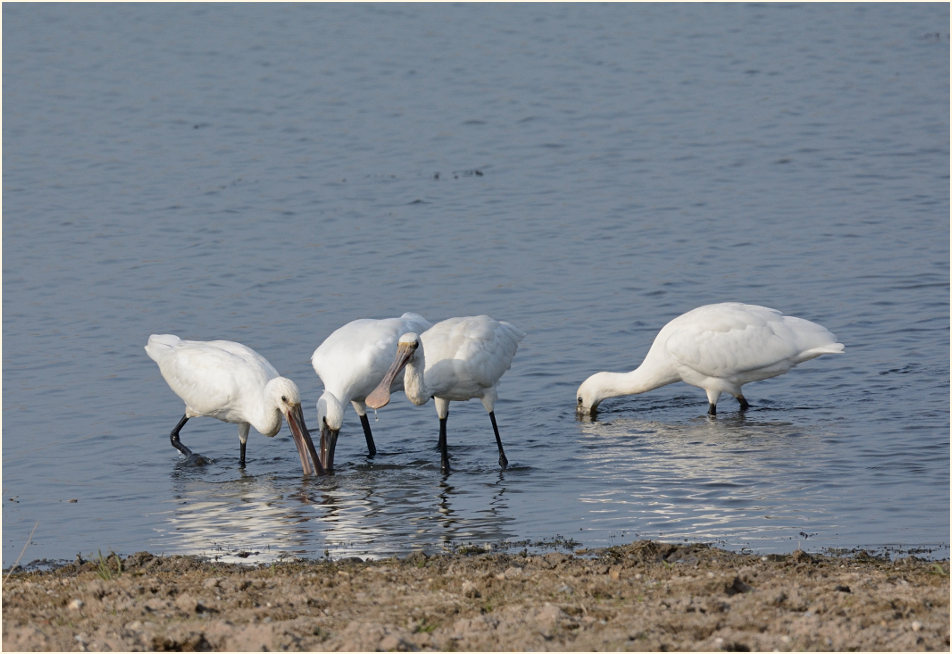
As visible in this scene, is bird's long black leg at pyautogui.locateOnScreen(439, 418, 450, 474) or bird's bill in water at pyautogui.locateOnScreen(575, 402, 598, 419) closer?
bird's long black leg at pyautogui.locateOnScreen(439, 418, 450, 474)

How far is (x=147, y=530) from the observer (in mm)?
9898

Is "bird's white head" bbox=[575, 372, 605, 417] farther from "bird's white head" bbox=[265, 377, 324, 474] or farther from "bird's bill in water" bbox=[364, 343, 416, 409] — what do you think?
"bird's white head" bbox=[265, 377, 324, 474]

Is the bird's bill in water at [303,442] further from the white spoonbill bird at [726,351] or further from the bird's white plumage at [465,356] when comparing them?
the white spoonbill bird at [726,351]

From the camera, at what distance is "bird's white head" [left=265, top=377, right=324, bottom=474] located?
11.5 metres

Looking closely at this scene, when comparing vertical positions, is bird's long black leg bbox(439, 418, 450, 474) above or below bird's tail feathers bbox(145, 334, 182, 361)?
below

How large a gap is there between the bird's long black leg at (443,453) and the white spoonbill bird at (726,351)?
1.79 meters

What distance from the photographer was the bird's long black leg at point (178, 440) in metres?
12.3

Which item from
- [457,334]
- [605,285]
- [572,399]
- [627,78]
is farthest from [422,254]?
[627,78]

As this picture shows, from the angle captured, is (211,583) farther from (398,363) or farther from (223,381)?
(223,381)

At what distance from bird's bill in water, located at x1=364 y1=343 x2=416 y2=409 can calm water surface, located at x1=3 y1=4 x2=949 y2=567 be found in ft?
1.93

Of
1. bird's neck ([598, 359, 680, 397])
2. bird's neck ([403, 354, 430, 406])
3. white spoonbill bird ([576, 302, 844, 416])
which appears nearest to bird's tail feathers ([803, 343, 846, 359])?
white spoonbill bird ([576, 302, 844, 416])

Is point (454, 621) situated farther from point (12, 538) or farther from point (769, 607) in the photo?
point (12, 538)

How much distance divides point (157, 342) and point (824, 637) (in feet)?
27.8

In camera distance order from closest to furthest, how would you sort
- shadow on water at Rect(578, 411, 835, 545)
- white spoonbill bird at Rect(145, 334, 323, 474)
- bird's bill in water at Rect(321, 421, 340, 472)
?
shadow on water at Rect(578, 411, 835, 545)
white spoonbill bird at Rect(145, 334, 323, 474)
bird's bill in water at Rect(321, 421, 340, 472)
